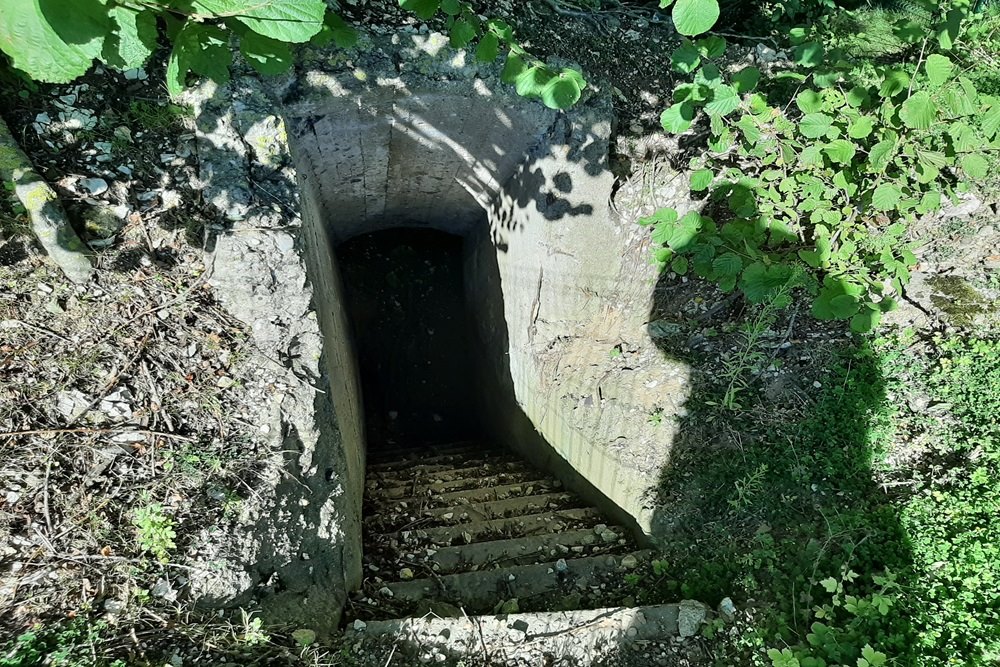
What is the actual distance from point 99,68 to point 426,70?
1.45 meters

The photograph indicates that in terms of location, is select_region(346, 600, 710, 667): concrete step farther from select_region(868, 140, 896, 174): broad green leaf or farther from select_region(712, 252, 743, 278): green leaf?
select_region(868, 140, 896, 174): broad green leaf

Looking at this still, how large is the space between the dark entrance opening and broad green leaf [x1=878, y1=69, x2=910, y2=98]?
390 centimetres

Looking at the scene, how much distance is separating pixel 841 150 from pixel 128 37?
287 cm

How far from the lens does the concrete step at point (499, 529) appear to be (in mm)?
3229

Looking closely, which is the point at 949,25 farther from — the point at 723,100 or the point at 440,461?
the point at 440,461

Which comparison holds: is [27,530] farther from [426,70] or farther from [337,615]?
[426,70]

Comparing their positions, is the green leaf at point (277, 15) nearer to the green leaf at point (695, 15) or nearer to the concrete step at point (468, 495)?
the green leaf at point (695, 15)

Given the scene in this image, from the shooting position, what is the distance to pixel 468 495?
148 inches

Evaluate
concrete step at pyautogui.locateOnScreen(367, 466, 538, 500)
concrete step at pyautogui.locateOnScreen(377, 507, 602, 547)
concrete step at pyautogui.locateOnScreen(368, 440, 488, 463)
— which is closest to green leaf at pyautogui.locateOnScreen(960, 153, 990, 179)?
concrete step at pyautogui.locateOnScreen(377, 507, 602, 547)

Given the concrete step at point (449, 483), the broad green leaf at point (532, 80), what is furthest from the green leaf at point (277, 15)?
the concrete step at point (449, 483)

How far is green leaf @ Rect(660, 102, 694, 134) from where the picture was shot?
2592 mm

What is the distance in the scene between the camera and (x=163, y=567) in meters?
2.17

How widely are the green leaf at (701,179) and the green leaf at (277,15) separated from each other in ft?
6.90

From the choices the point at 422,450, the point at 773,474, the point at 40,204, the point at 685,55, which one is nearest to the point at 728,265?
the point at 685,55
